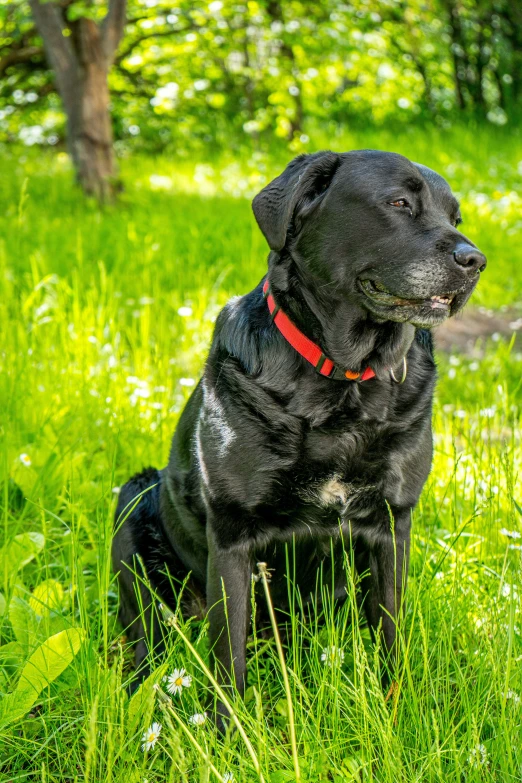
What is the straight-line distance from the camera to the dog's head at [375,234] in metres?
2.17

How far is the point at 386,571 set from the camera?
7.65ft

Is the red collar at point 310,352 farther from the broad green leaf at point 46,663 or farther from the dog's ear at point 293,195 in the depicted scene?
the broad green leaf at point 46,663

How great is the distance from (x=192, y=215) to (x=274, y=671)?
5480mm

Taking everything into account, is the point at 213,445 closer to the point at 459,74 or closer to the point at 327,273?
the point at 327,273

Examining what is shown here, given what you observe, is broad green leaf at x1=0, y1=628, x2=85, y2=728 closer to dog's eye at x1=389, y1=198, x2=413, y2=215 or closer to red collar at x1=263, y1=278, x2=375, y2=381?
red collar at x1=263, y1=278, x2=375, y2=381

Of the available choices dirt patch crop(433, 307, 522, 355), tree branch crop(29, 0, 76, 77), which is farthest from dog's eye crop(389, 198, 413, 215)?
tree branch crop(29, 0, 76, 77)

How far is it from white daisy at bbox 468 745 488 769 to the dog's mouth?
108 centimetres

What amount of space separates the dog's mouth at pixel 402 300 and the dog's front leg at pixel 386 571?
567mm

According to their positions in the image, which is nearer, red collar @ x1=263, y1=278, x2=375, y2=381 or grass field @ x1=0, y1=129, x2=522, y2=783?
grass field @ x1=0, y1=129, x2=522, y2=783

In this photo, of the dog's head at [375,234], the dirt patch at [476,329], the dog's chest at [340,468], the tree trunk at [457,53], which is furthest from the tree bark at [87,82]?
the tree trunk at [457,53]

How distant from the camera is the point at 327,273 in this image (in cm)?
229

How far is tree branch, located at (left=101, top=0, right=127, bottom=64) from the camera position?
305 inches

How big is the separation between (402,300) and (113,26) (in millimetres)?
6707

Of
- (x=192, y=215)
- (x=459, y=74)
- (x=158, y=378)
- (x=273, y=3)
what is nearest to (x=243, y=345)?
(x=158, y=378)
